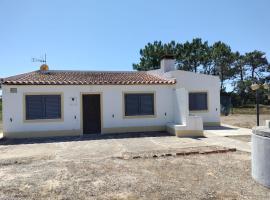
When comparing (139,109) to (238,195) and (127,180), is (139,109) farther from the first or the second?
(238,195)

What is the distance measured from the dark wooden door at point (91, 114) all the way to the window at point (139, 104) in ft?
6.04

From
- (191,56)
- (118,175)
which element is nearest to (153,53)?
(191,56)

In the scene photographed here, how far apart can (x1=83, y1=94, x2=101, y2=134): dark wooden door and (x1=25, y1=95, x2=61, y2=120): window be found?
1.60 metres

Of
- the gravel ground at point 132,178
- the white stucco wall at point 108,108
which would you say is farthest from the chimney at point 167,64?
the gravel ground at point 132,178

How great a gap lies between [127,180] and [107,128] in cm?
873

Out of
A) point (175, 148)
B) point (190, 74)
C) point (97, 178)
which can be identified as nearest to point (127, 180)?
point (97, 178)

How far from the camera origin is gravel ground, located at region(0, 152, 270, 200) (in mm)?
5539

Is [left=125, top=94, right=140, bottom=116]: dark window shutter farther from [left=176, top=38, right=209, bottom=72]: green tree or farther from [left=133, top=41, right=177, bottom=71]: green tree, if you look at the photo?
[left=176, top=38, right=209, bottom=72]: green tree

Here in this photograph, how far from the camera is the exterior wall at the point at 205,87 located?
17.4m

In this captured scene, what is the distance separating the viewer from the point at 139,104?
15516 mm

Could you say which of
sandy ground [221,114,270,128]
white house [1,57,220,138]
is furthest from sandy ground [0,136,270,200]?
sandy ground [221,114,270,128]

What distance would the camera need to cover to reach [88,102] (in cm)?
1493

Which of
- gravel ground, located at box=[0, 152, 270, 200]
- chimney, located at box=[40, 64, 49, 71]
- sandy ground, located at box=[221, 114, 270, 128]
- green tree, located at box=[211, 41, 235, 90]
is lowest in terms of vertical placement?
gravel ground, located at box=[0, 152, 270, 200]

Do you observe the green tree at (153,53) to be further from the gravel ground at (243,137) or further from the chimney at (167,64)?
the gravel ground at (243,137)
